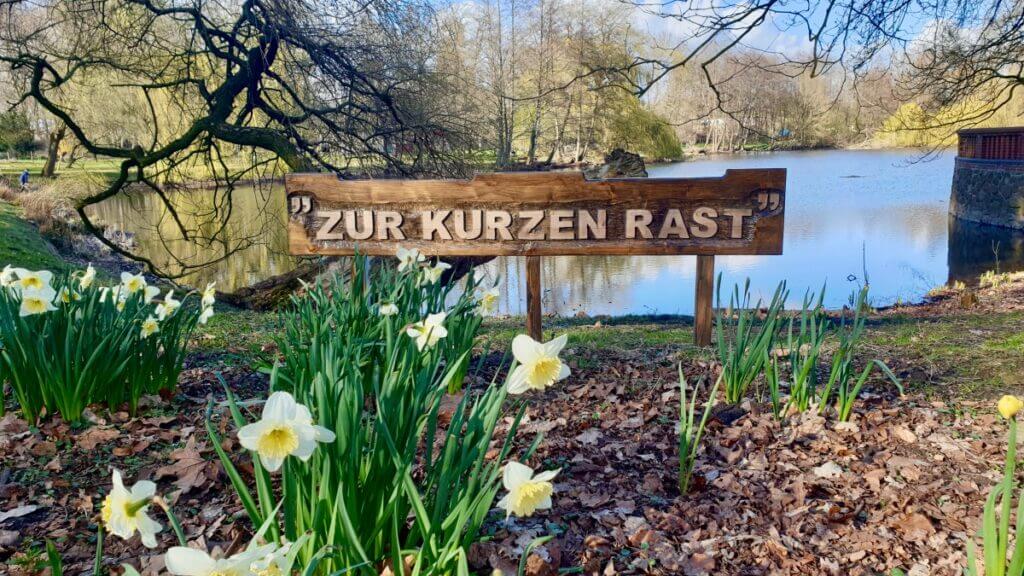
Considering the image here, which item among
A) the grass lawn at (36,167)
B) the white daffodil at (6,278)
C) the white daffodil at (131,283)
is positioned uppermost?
the grass lawn at (36,167)

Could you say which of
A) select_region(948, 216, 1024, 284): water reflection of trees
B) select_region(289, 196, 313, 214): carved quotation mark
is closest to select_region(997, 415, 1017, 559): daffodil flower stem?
select_region(289, 196, 313, 214): carved quotation mark

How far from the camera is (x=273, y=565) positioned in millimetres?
1252

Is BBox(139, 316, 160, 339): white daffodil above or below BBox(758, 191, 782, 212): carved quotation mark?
below

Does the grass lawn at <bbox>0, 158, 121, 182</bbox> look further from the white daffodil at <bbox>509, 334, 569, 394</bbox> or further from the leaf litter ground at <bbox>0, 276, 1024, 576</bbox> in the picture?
the white daffodil at <bbox>509, 334, 569, 394</bbox>

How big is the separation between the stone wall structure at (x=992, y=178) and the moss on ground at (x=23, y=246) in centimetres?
2113

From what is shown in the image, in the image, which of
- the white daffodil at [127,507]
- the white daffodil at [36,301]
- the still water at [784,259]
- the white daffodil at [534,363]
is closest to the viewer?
the white daffodil at [127,507]

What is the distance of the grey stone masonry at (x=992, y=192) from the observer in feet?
62.1

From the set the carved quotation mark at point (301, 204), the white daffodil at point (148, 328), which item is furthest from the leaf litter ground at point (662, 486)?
the carved quotation mark at point (301, 204)

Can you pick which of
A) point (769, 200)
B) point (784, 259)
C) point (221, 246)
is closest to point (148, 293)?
point (769, 200)

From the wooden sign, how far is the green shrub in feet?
5.42

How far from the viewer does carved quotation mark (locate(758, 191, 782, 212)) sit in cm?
414

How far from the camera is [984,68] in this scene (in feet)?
22.7

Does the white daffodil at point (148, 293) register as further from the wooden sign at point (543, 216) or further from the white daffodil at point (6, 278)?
the wooden sign at point (543, 216)

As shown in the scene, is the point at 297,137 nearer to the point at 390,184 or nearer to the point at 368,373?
the point at 390,184
